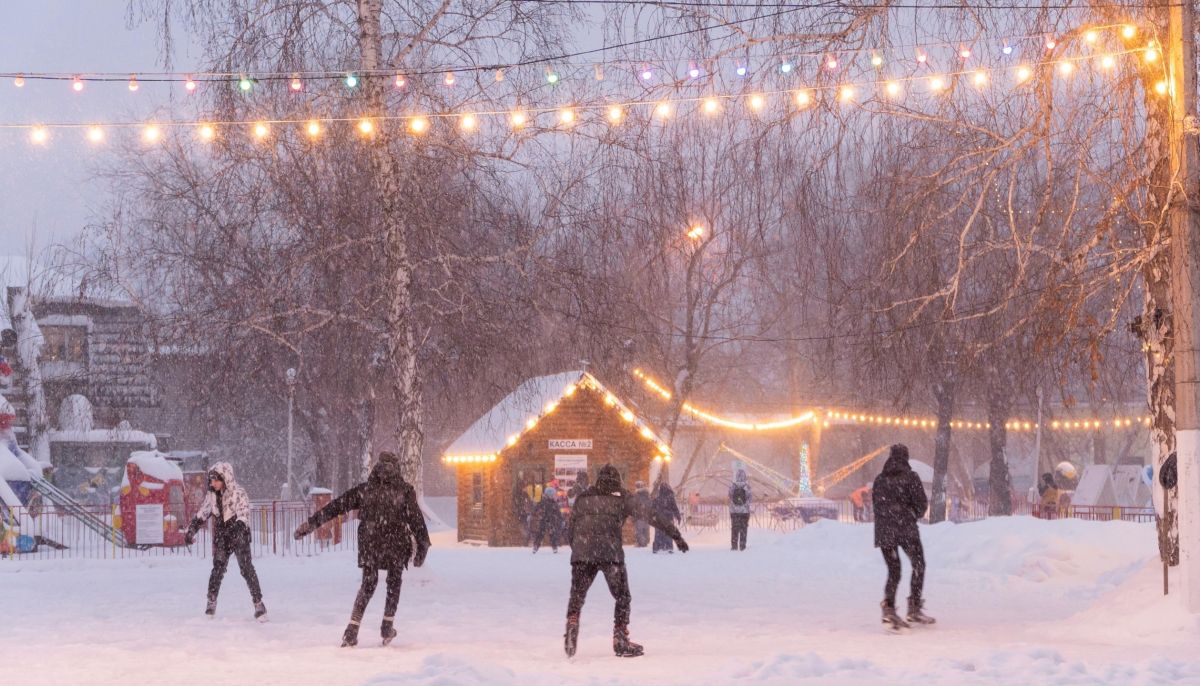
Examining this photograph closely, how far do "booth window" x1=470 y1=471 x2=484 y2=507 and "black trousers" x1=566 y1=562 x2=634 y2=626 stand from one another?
22532 millimetres

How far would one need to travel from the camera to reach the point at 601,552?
11.2 metres

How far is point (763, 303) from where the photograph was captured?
52.9 m

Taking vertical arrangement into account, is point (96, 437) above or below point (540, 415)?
below

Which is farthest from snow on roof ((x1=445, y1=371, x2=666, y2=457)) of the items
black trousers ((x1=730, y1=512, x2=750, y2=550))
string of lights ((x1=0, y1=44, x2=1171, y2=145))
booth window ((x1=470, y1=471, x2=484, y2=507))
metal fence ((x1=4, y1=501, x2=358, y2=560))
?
string of lights ((x1=0, y1=44, x2=1171, y2=145))

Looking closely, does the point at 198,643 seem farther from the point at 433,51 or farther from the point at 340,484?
the point at 340,484

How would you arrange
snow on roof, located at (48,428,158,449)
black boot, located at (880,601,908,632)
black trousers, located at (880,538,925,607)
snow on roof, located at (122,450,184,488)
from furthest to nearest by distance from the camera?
snow on roof, located at (48,428,158,449)
snow on roof, located at (122,450,184,488)
black trousers, located at (880,538,925,607)
black boot, located at (880,601,908,632)

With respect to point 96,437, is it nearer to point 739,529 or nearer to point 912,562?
point 739,529

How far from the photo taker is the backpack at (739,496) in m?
29.1

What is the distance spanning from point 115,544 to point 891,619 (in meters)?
22.1

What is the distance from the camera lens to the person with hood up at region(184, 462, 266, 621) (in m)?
14.2

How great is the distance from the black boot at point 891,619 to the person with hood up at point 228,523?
6151 mm

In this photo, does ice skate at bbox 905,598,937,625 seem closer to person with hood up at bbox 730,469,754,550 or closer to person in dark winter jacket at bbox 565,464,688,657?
person in dark winter jacket at bbox 565,464,688,657

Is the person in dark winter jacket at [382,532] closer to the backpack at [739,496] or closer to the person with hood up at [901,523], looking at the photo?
the person with hood up at [901,523]

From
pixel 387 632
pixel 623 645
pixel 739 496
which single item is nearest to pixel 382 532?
pixel 387 632
